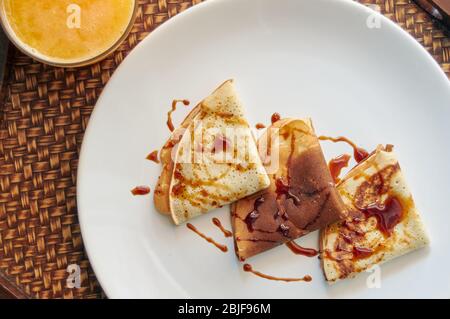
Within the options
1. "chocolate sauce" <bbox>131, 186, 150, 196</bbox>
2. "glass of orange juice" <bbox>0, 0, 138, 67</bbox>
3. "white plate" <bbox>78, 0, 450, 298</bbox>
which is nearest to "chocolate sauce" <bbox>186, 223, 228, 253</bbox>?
"white plate" <bbox>78, 0, 450, 298</bbox>

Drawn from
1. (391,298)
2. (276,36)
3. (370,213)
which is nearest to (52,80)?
(276,36)

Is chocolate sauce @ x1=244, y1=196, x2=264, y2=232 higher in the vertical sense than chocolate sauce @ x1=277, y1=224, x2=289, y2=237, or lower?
higher

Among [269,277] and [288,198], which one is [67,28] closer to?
[288,198]

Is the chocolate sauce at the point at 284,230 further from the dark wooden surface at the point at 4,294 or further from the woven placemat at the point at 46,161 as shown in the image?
the dark wooden surface at the point at 4,294

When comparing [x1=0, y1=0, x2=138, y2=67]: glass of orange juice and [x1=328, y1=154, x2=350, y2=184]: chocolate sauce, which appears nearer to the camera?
[x1=0, y1=0, x2=138, y2=67]: glass of orange juice

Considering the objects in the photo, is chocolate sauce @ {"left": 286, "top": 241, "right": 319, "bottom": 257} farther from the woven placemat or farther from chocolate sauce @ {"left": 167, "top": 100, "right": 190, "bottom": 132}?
the woven placemat

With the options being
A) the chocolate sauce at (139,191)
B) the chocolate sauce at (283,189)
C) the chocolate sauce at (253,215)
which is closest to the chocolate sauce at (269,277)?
the chocolate sauce at (253,215)

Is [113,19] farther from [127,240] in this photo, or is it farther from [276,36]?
[127,240]
